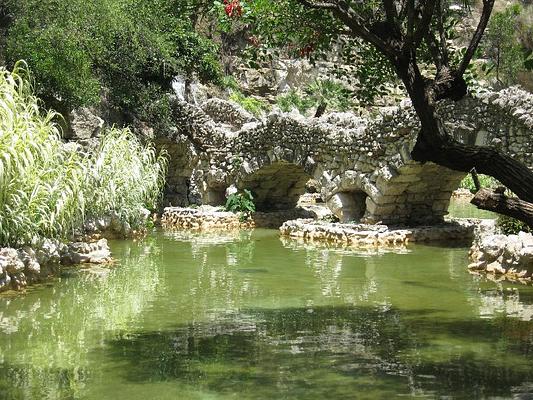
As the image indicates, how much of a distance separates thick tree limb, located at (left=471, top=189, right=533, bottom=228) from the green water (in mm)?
1417

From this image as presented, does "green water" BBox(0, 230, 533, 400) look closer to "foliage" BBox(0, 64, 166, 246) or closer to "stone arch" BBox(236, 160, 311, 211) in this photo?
"foliage" BBox(0, 64, 166, 246)

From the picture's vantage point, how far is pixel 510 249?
1266cm

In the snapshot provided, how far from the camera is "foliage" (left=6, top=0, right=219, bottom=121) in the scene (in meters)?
17.9

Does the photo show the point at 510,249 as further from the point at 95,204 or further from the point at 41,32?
the point at 41,32

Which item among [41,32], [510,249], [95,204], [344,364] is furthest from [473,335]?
[41,32]

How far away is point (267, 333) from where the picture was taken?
843 centimetres

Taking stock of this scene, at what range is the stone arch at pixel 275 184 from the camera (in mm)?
22375

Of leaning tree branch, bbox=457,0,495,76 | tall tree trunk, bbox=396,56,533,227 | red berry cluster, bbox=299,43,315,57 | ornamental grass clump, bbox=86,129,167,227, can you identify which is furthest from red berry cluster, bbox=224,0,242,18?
ornamental grass clump, bbox=86,129,167,227

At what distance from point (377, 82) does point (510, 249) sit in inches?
206

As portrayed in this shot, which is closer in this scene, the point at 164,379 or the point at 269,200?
the point at 164,379

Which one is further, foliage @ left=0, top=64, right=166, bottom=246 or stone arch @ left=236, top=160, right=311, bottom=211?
stone arch @ left=236, top=160, right=311, bottom=211

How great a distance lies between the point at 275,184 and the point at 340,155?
4060mm

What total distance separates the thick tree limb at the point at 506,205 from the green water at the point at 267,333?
1.42 metres

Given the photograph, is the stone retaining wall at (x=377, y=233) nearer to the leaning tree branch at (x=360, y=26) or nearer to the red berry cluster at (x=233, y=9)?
the red berry cluster at (x=233, y=9)
